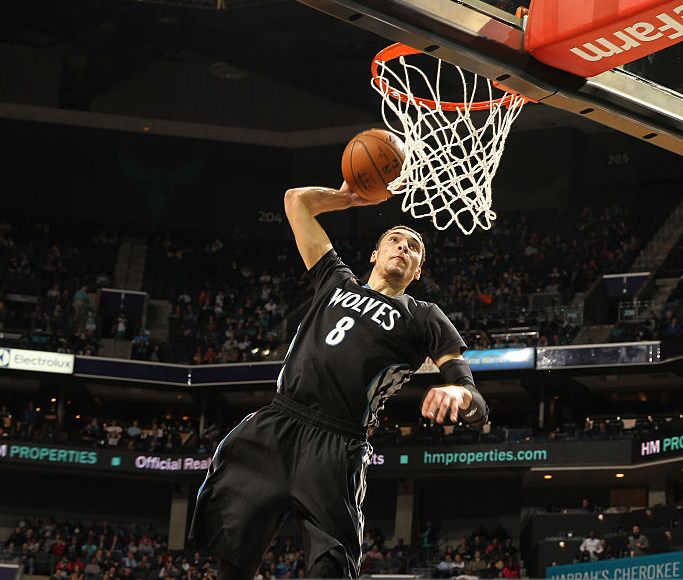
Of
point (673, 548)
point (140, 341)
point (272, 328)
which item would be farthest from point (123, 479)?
point (673, 548)

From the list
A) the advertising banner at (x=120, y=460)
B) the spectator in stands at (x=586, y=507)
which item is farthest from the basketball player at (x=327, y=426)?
the advertising banner at (x=120, y=460)

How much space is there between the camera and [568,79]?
222 inches

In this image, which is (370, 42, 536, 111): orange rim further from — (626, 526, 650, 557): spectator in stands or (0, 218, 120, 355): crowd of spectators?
(0, 218, 120, 355): crowd of spectators

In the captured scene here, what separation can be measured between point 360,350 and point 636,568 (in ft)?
51.2

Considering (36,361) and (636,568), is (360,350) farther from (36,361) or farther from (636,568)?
(36,361)

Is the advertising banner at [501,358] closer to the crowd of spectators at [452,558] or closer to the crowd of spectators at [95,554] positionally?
the crowd of spectators at [452,558]

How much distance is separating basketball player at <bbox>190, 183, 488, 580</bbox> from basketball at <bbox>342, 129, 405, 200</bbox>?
0.54 meters

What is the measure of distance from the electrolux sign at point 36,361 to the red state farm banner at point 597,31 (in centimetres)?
2659

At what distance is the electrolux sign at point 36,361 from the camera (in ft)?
97.5

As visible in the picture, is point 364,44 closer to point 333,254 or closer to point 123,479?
point 123,479

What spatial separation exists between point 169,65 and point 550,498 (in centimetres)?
2066

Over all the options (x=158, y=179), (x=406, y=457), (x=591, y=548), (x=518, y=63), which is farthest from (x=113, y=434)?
(x=518, y=63)

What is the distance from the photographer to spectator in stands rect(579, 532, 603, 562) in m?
20.7

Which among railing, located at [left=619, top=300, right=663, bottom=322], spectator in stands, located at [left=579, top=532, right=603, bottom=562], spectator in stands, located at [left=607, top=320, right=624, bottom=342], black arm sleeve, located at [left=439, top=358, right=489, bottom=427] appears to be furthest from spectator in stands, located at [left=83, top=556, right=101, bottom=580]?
black arm sleeve, located at [left=439, top=358, right=489, bottom=427]
